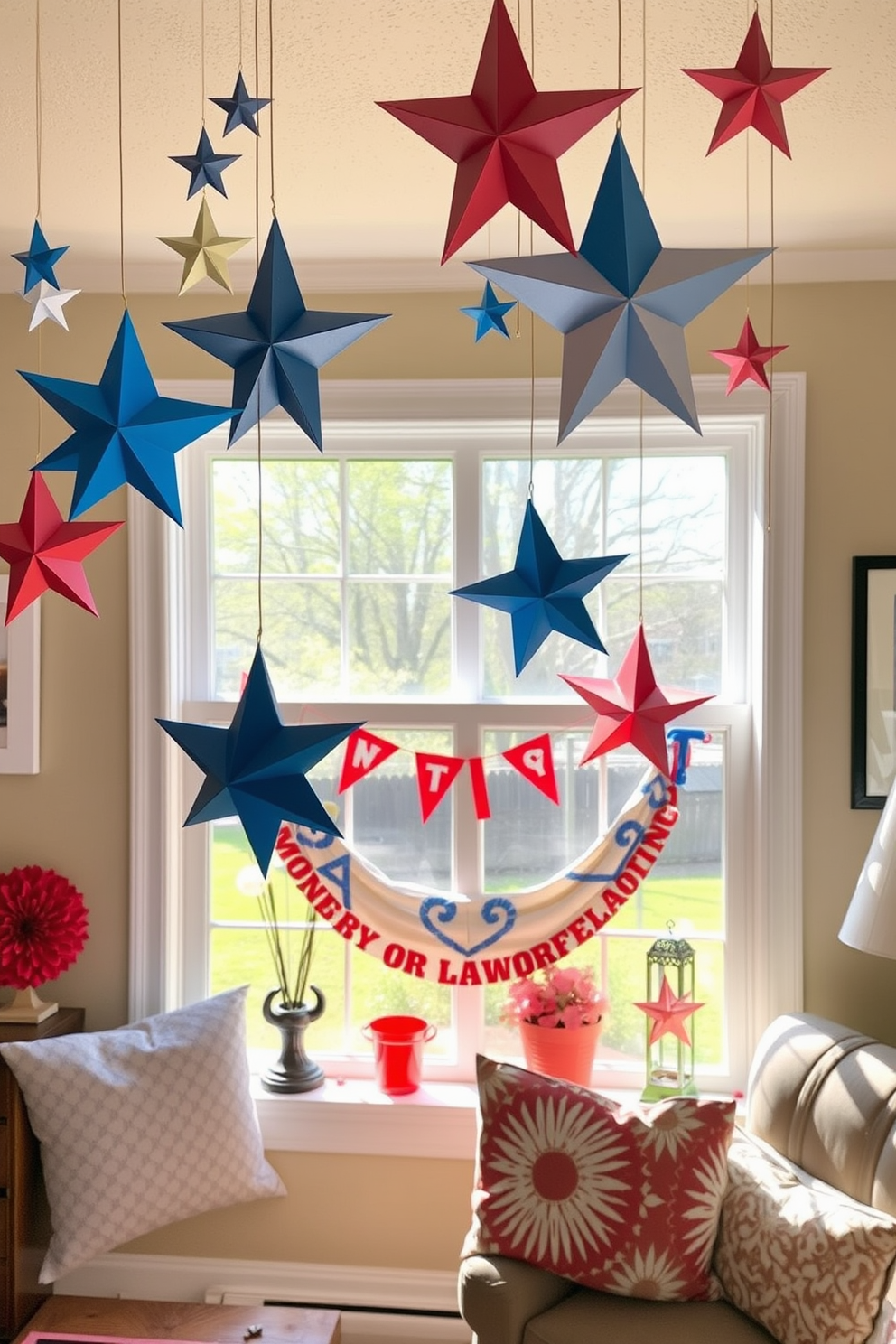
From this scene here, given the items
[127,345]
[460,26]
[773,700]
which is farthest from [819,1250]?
[460,26]

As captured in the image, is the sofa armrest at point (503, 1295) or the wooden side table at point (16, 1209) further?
the wooden side table at point (16, 1209)

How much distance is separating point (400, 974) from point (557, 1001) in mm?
442

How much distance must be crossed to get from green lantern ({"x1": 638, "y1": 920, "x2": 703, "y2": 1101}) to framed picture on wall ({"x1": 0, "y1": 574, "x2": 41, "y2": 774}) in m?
1.62

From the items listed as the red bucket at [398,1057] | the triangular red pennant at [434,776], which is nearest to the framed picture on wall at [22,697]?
the triangular red pennant at [434,776]

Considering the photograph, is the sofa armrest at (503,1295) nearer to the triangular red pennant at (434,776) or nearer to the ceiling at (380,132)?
the triangular red pennant at (434,776)

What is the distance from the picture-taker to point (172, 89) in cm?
198

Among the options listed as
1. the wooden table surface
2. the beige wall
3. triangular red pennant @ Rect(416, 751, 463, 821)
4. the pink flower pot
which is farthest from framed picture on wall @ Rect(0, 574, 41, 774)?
the pink flower pot

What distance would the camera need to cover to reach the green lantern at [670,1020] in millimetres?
2852

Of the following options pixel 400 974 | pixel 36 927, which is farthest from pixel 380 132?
pixel 400 974

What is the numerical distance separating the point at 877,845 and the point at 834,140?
1.38m

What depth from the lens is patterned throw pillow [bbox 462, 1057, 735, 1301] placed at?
2.24m

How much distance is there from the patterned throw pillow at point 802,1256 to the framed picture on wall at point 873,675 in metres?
0.94

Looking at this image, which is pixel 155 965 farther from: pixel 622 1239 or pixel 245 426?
pixel 245 426

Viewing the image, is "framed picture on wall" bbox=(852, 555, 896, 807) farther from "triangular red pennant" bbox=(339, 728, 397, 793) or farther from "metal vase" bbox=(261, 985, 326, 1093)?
"metal vase" bbox=(261, 985, 326, 1093)
